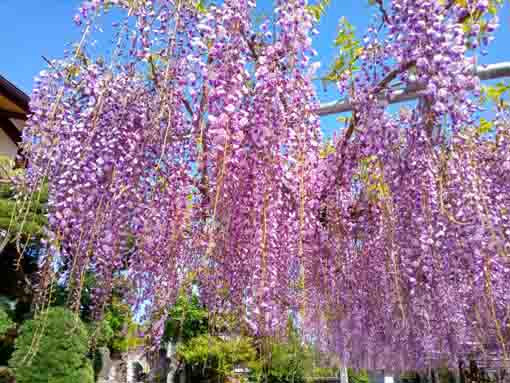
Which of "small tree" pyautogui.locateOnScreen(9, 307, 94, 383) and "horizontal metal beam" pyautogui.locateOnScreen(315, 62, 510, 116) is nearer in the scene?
"horizontal metal beam" pyautogui.locateOnScreen(315, 62, 510, 116)

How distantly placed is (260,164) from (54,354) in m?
5.71

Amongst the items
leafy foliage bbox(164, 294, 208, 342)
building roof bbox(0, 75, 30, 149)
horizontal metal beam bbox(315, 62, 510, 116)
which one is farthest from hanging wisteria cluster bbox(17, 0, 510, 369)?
leafy foliage bbox(164, 294, 208, 342)

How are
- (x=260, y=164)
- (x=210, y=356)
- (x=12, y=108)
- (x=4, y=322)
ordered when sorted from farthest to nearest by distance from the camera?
(x=210, y=356)
(x=12, y=108)
(x=4, y=322)
(x=260, y=164)

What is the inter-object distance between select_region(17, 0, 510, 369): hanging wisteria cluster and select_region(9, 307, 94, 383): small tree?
3459 mm

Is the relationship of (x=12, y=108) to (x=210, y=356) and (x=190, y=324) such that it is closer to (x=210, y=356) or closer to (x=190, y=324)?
(x=190, y=324)

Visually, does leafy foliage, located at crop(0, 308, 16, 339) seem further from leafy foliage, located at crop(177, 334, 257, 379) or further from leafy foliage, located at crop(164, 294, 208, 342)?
leafy foliage, located at crop(164, 294, 208, 342)

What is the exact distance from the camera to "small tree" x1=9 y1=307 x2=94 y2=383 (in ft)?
20.6

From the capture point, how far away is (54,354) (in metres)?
6.46

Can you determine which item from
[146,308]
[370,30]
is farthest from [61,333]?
[370,30]

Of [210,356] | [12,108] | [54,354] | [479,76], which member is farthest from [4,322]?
[479,76]

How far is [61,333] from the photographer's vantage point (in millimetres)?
6605

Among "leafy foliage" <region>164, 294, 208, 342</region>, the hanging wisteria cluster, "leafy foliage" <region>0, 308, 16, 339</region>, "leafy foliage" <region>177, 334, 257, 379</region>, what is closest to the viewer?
the hanging wisteria cluster

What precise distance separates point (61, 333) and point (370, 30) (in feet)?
20.0

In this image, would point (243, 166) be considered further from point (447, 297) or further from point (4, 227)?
point (4, 227)
